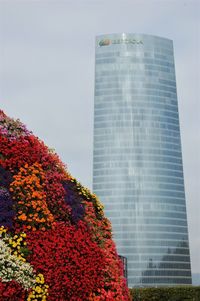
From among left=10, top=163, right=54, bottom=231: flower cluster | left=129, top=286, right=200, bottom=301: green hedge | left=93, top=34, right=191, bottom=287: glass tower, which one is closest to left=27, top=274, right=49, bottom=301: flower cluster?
left=10, top=163, right=54, bottom=231: flower cluster

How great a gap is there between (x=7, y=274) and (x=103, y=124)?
608 feet

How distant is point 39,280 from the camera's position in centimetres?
830

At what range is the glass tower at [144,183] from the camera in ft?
571

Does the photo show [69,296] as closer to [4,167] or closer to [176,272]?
[4,167]

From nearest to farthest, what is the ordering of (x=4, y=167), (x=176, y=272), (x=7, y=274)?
1. (x=7, y=274)
2. (x=4, y=167)
3. (x=176, y=272)

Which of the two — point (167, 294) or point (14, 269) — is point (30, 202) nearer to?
point (14, 269)

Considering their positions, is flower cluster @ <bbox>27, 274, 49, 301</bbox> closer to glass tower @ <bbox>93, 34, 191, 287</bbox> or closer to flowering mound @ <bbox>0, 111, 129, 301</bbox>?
flowering mound @ <bbox>0, 111, 129, 301</bbox>

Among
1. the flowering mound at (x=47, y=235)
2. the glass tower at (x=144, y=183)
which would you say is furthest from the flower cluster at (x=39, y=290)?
the glass tower at (x=144, y=183)

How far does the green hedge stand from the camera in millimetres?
29109

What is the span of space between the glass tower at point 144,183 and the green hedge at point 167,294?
468ft

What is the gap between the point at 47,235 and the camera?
29.1 feet

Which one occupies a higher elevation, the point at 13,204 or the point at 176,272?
the point at 176,272

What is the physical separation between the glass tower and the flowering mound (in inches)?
6437

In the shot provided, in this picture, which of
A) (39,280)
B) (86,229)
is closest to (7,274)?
(39,280)
